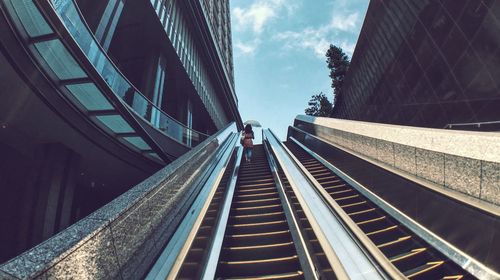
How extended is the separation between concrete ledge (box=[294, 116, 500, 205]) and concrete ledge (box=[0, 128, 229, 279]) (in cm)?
338

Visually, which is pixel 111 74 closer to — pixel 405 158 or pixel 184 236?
pixel 184 236

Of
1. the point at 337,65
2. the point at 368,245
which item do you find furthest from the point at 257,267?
the point at 337,65

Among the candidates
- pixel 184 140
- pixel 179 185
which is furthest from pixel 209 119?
pixel 179 185

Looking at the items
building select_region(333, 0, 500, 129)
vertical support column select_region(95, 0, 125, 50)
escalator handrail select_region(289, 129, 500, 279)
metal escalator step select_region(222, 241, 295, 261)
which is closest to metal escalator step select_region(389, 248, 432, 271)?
escalator handrail select_region(289, 129, 500, 279)

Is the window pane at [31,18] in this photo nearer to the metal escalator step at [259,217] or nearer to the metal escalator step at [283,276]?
the metal escalator step at [259,217]

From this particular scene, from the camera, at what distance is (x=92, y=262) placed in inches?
101

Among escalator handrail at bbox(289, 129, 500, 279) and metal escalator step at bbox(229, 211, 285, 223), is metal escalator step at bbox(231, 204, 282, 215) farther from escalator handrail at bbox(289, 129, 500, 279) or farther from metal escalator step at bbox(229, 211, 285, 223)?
escalator handrail at bbox(289, 129, 500, 279)

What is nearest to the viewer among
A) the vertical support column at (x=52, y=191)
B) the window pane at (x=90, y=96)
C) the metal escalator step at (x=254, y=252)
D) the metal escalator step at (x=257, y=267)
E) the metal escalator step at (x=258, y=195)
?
the metal escalator step at (x=257, y=267)

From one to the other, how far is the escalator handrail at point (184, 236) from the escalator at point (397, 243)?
7.23ft

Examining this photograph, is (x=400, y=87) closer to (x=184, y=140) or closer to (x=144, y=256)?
(x=184, y=140)

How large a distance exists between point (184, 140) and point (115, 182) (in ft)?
13.1

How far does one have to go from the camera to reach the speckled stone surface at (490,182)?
307cm

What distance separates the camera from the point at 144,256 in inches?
128

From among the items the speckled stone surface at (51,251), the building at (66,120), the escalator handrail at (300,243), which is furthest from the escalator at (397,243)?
the building at (66,120)
